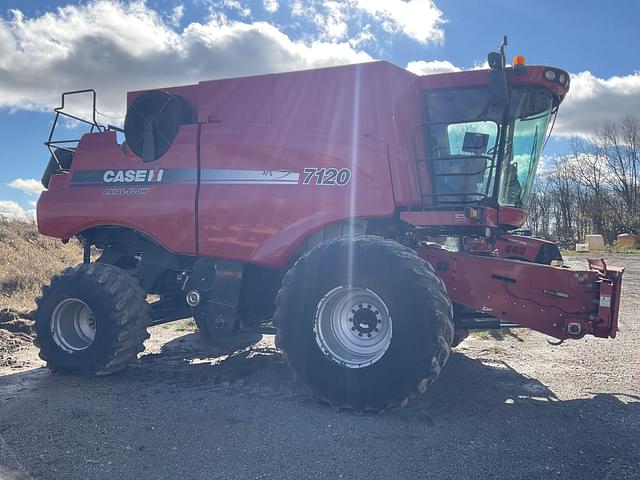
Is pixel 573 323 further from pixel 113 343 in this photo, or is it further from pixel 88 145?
pixel 88 145

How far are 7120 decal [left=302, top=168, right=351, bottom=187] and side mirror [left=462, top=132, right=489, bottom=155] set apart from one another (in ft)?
4.00

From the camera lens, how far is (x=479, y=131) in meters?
5.46

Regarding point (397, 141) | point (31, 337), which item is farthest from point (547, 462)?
point (31, 337)

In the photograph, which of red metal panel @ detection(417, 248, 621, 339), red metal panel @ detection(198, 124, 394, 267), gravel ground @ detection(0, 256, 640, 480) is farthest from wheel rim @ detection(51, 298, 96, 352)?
red metal panel @ detection(417, 248, 621, 339)

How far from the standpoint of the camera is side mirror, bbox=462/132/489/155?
5.36 m

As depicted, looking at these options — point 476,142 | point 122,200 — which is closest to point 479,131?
point 476,142

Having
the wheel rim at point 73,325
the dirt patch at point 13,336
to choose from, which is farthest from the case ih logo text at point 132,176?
the dirt patch at point 13,336

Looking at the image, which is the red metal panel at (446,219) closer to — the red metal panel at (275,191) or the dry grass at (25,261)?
the red metal panel at (275,191)

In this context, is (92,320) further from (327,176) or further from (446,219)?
(446,219)

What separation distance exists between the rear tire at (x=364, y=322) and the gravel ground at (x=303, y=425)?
27 cm

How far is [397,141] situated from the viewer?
17.5 ft

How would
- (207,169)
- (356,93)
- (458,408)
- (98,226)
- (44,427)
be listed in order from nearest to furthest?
(44,427) → (458,408) → (356,93) → (207,169) → (98,226)

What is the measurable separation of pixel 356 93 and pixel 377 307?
2.16 meters

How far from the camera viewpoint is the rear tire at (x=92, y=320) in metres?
5.81
